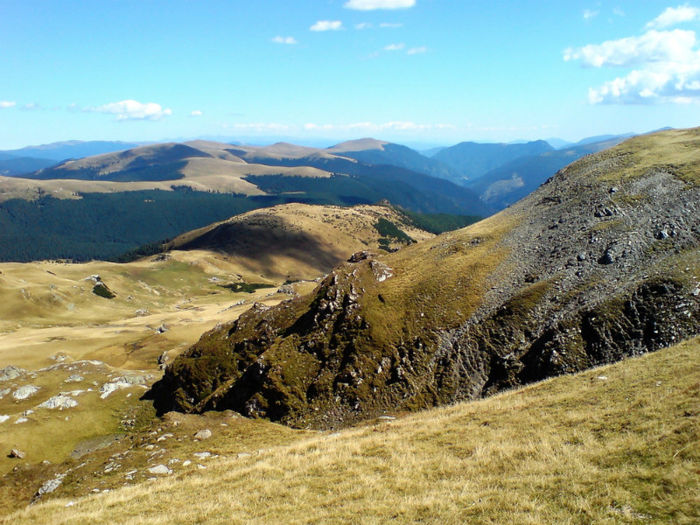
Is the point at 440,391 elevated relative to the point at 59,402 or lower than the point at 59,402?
elevated

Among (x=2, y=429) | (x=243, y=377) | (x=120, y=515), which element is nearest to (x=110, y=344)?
(x=2, y=429)

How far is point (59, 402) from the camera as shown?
5828 centimetres

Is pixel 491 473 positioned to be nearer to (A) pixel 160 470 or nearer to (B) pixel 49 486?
(A) pixel 160 470

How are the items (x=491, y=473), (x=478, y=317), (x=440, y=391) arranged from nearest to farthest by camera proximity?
(x=491, y=473), (x=440, y=391), (x=478, y=317)

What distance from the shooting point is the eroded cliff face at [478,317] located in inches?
1820

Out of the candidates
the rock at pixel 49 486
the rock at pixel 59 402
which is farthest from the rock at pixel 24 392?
the rock at pixel 49 486

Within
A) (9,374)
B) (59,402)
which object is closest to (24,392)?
(59,402)

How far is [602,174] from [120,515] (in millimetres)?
89054

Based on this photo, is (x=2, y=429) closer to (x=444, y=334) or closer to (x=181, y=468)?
(x=181, y=468)

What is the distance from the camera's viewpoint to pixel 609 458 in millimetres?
17938

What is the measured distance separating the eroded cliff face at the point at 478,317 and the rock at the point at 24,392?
18.6 metres

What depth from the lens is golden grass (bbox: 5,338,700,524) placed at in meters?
15.3

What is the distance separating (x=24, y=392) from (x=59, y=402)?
9.02m

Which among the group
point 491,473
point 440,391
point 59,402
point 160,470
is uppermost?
point 491,473
